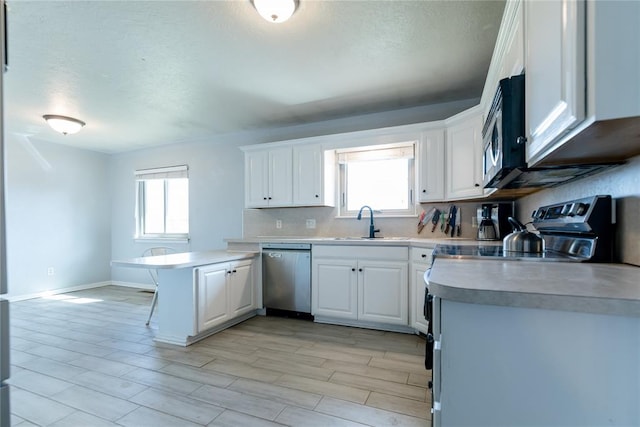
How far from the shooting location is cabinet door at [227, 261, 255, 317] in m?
3.08

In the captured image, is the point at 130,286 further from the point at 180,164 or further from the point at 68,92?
the point at 68,92

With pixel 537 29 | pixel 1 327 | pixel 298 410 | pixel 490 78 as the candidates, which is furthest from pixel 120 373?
pixel 490 78

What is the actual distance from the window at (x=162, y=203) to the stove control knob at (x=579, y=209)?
4.78 meters

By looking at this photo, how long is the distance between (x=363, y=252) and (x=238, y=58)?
2049 mm

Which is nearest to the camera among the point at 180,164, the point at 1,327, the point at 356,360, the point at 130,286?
the point at 1,327

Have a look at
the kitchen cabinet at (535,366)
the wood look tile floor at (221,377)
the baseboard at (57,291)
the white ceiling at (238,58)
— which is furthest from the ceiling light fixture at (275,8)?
the baseboard at (57,291)

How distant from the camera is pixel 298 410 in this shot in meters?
1.67

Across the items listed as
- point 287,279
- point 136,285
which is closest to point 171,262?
point 287,279

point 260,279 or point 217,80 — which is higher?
point 217,80

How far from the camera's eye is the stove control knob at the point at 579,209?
128cm

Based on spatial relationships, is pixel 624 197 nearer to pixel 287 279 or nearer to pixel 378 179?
pixel 378 179

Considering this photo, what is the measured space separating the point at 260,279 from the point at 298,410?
6.29 feet

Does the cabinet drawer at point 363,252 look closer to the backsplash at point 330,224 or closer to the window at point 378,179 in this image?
the backsplash at point 330,224

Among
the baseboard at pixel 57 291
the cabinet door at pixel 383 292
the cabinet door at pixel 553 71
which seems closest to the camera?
the cabinet door at pixel 553 71
